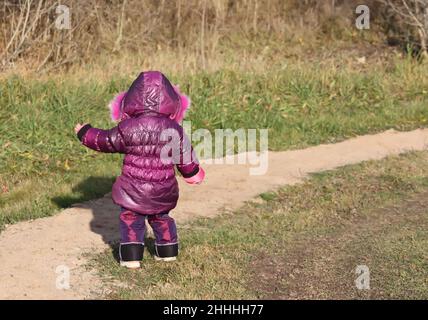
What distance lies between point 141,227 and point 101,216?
1529 millimetres

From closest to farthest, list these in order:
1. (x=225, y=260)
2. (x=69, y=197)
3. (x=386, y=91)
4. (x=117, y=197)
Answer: (x=117, y=197), (x=225, y=260), (x=69, y=197), (x=386, y=91)

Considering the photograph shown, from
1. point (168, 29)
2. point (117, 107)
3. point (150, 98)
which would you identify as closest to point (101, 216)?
point (117, 107)

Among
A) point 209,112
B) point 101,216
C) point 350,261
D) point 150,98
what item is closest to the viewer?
point 150,98

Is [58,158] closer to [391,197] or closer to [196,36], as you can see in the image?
[391,197]

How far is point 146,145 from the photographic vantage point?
237 inches

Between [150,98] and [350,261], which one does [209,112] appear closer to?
[350,261]

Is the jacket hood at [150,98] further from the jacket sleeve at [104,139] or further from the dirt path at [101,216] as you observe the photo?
the dirt path at [101,216]

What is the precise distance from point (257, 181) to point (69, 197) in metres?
1.89

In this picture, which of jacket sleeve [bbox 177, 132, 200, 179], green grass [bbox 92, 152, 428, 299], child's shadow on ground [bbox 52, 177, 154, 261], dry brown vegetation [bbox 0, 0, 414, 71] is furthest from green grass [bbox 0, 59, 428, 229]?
jacket sleeve [bbox 177, 132, 200, 179]

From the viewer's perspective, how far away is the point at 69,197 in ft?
27.3

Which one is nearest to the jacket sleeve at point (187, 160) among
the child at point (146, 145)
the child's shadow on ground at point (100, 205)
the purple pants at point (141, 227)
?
the child at point (146, 145)

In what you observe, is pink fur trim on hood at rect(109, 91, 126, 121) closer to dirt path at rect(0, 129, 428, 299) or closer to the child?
the child

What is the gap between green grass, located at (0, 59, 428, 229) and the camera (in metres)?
8.77
